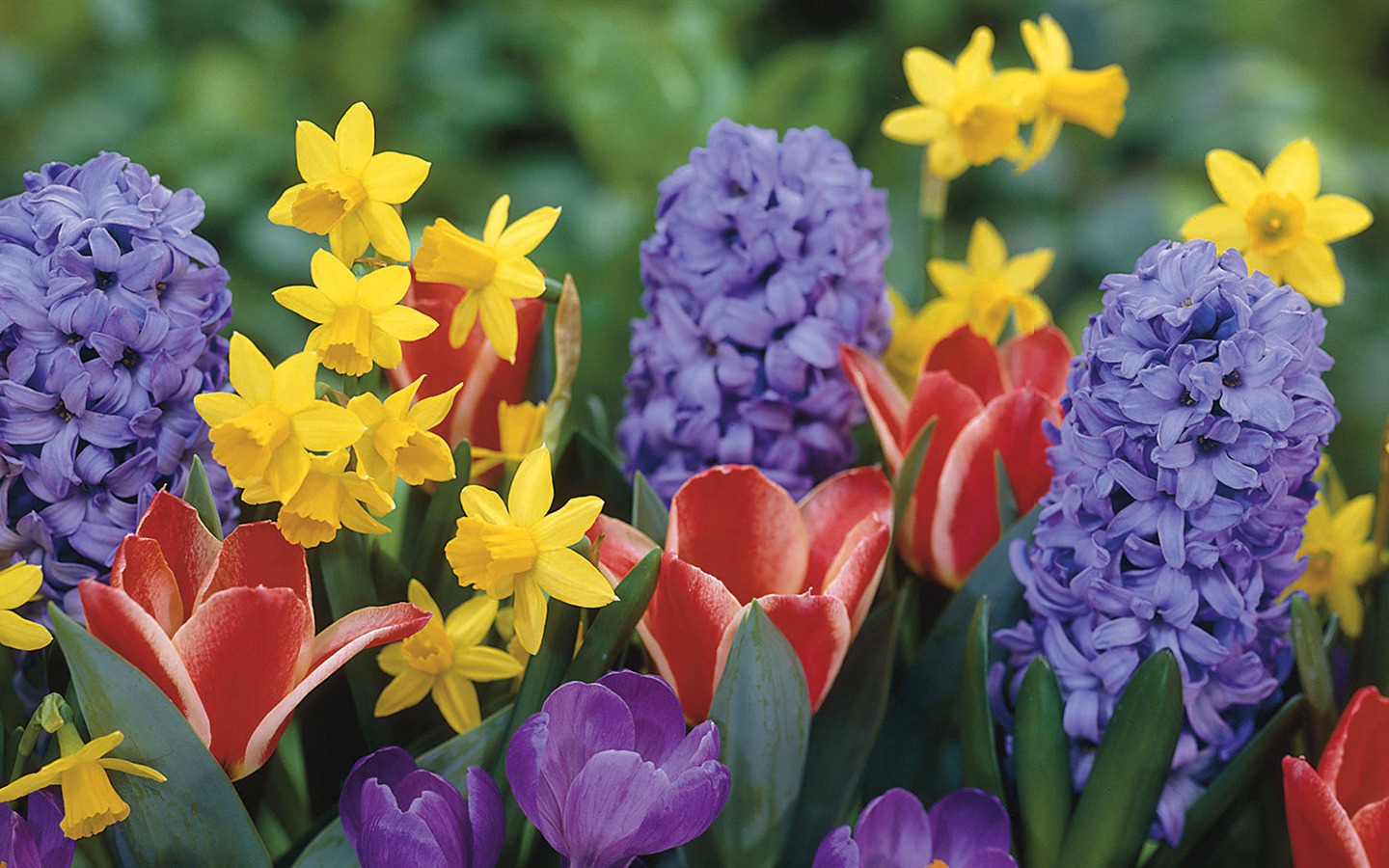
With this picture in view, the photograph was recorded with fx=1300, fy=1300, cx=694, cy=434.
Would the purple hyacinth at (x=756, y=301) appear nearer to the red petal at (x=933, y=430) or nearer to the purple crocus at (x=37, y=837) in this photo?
the red petal at (x=933, y=430)

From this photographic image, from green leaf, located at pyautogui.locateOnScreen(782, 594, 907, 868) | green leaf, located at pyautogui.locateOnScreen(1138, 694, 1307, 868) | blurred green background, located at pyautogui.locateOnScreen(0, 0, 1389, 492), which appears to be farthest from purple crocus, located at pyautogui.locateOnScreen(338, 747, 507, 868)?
blurred green background, located at pyautogui.locateOnScreen(0, 0, 1389, 492)

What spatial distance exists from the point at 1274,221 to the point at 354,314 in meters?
0.32

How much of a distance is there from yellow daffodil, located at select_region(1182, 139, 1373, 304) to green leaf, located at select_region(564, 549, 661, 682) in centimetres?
23

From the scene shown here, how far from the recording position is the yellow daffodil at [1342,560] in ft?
1.56

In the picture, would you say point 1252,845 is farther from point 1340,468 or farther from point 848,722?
point 1340,468

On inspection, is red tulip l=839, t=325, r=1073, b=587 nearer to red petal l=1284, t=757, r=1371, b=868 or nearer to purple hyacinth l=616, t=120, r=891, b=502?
purple hyacinth l=616, t=120, r=891, b=502

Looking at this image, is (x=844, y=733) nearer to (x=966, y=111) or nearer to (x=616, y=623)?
(x=616, y=623)

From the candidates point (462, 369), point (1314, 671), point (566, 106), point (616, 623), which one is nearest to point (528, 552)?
point (616, 623)

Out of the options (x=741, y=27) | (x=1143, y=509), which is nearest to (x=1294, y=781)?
(x=1143, y=509)

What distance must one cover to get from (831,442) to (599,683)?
172 mm

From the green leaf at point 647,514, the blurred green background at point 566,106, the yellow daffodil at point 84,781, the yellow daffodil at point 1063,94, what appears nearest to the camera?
the yellow daffodil at point 84,781

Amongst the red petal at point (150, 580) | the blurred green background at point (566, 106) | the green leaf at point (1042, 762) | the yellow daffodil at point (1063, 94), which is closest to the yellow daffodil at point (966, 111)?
the yellow daffodil at point (1063, 94)

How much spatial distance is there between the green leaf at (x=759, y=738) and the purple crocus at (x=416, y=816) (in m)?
0.07

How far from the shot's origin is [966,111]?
20.5 inches
